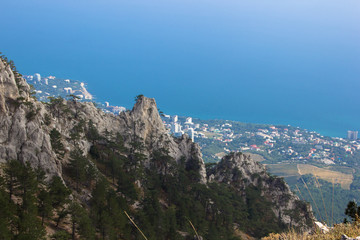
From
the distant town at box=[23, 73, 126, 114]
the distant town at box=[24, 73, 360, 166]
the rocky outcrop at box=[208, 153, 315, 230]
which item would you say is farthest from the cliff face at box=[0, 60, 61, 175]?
the distant town at box=[23, 73, 126, 114]

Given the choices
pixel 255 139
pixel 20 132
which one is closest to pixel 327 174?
pixel 255 139

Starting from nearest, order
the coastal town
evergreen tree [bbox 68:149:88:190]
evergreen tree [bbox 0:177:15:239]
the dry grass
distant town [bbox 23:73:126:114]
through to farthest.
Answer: evergreen tree [bbox 0:177:15:239] → evergreen tree [bbox 68:149:88:190] → the dry grass → the coastal town → distant town [bbox 23:73:126:114]

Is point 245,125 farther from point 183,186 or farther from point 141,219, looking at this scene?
point 141,219

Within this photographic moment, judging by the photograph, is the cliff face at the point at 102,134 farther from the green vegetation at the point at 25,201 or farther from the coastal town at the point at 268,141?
the coastal town at the point at 268,141

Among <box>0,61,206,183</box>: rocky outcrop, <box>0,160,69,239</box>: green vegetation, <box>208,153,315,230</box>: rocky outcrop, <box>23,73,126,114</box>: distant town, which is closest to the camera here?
<box>0,160,69,239</box>: green vegetation

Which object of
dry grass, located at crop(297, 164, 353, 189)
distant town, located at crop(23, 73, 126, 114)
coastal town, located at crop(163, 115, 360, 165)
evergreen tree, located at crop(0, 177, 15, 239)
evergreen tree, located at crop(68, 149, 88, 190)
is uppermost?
distant town, located at crop(23, 73, 126, 114)

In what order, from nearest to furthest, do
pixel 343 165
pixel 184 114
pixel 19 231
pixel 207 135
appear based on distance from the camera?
pixel 19 231, pixel 343 165, pixel 207 135, pixel 184 114

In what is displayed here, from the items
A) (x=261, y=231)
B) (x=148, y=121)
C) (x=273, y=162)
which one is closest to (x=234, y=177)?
(x=261, y=231)

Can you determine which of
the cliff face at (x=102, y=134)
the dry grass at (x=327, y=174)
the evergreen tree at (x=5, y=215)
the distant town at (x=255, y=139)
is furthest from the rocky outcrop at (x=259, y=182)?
the distant town at (x=255, y=139)

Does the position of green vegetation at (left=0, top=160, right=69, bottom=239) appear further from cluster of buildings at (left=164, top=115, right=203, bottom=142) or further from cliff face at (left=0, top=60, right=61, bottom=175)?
cluster of buildings at (left=164, top=115, right=203, bottom=142)
